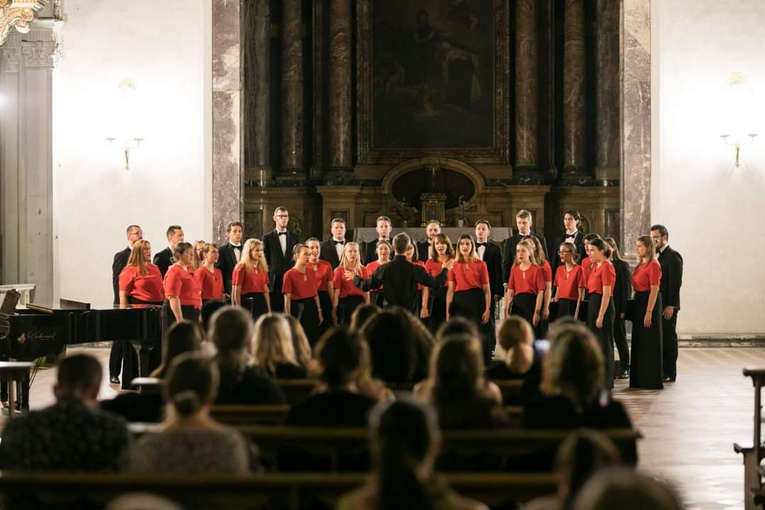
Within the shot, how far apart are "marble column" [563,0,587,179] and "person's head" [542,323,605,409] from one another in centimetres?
1818

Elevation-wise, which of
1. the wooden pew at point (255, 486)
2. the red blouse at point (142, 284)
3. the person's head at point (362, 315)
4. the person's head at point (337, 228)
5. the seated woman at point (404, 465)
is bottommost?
the wooden pew at point (255, 486)

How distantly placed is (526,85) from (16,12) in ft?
38.6

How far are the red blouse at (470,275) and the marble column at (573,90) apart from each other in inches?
425

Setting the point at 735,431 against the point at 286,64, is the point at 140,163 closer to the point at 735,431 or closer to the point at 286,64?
the point at 286,64

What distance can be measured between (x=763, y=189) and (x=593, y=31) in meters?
7.78

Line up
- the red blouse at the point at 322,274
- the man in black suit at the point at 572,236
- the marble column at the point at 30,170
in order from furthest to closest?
1. the marble column at the point at 30,170
2. the man in black suit at the point at 572,236
3. the red blouse at the point at 322,274

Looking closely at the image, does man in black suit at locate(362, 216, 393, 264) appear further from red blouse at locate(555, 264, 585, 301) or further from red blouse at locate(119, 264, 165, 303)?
red blouse at locate(119, 264, 165, 303)

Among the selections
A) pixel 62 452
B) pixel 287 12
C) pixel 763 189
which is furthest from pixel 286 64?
pixel 62 452

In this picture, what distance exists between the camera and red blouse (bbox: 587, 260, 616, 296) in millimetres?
11961

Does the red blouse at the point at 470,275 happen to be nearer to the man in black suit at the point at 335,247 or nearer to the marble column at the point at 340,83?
the man in black suit at the point at 335,247

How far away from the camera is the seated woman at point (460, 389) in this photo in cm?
486

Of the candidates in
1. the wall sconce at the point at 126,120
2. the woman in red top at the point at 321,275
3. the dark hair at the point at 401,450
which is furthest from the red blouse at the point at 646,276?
the dark hair at the point at 401,450

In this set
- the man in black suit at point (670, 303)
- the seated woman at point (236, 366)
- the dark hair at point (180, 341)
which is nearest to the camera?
the seated woman at point (236, 366)

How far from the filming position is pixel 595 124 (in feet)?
76.1
